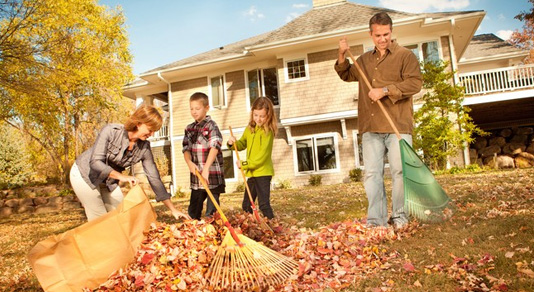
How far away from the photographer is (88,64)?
16.1m

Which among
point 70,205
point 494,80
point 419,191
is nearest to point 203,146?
point 419,191

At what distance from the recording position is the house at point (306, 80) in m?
14.5

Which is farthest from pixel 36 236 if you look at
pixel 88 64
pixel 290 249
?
pixel 88 64

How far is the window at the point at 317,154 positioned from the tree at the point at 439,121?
3326mm

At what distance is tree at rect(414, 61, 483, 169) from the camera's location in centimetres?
1259

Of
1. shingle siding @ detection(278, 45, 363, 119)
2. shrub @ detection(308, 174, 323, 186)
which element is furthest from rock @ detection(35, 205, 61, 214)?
shrub @ detection(308, 174, 323, 186)

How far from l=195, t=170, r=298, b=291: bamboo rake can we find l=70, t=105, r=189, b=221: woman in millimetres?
687

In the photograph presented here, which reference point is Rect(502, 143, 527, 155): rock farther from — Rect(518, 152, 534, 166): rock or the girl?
the girl

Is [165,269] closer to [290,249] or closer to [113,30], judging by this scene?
[290,249]

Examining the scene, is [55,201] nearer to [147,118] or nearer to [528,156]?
[147,118]

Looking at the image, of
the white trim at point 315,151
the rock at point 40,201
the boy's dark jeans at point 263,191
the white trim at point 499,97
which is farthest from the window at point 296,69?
the boy's dark jeans at point 263,191

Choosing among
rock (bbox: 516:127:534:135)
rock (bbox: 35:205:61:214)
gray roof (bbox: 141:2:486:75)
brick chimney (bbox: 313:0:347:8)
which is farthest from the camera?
brick chimney (bbox: 313:0:347:8)

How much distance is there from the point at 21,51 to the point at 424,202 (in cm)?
750

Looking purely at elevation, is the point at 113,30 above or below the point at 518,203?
above
